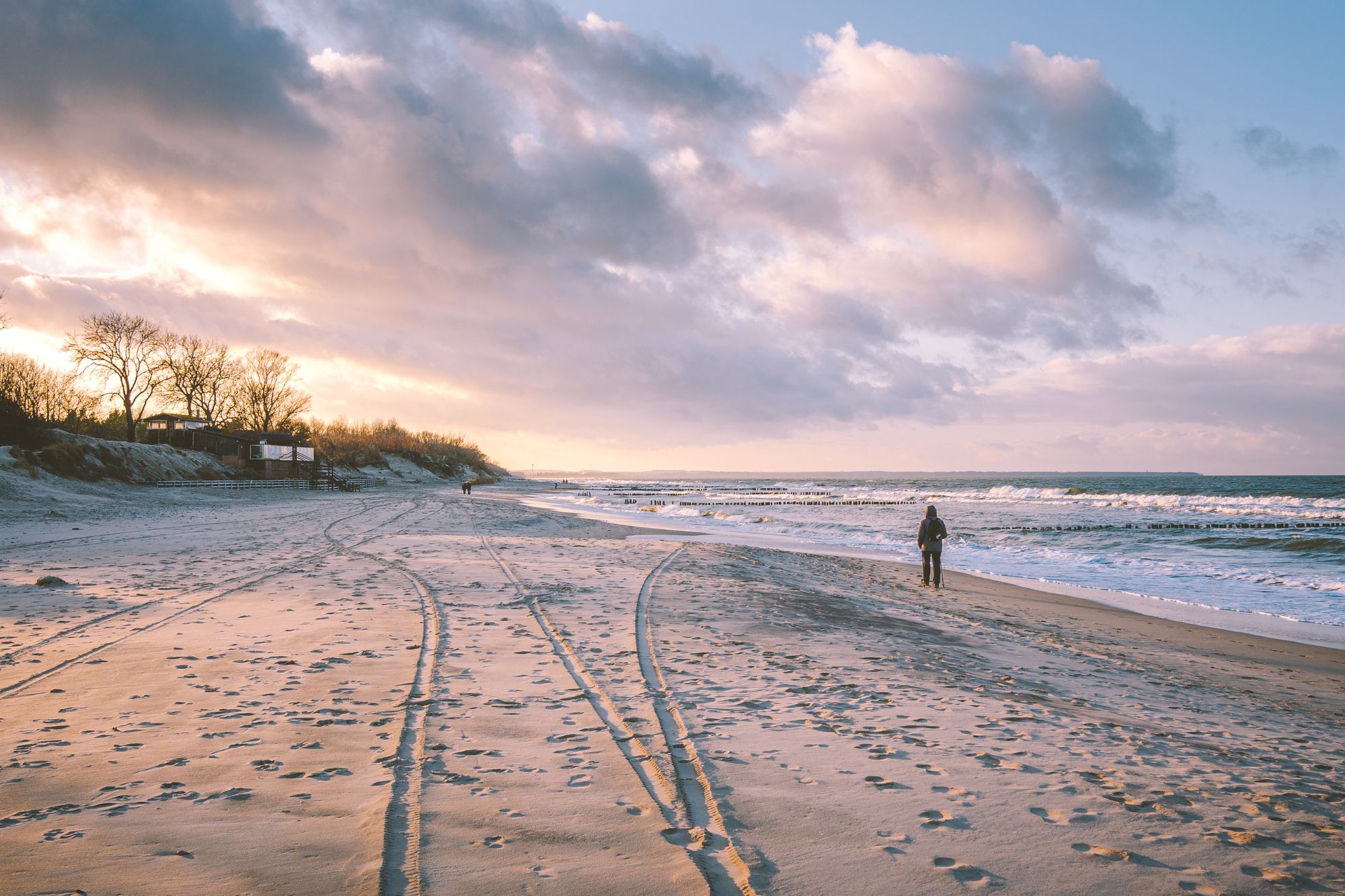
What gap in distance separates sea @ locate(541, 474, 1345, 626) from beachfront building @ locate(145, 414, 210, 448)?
38638 millimetres

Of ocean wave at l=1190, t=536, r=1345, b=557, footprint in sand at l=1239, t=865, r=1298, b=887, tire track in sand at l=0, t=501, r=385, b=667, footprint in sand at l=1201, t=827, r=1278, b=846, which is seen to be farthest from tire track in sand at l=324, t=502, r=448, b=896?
ocean wave at l=1190, t=536, r=1345, b=557

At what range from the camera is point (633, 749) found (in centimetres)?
523

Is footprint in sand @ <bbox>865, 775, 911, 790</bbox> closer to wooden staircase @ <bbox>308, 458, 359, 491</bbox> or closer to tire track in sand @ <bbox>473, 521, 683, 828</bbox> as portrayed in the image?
tire track in sand @ <bbox>473, 521, 683, 828</bbox>

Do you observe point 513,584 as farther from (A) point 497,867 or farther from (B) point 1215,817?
(B) point 1215,817

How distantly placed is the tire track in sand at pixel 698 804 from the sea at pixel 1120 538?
15140mm

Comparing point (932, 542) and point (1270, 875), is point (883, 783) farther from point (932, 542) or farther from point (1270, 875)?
point (932, 542)

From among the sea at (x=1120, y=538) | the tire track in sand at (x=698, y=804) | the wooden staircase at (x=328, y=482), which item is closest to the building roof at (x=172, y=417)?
the wooden staircase at (x=328, y=482)

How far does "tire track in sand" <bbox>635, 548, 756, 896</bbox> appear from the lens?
11.6 ft

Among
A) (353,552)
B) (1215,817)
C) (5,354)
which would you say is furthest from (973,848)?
(5,354)

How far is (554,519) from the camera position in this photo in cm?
3509

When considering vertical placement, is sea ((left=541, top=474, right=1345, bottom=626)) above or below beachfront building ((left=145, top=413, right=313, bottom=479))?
below

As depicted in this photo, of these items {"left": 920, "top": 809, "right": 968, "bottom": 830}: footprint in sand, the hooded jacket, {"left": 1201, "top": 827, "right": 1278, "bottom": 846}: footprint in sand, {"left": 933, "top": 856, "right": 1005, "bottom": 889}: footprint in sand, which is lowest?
{"left": 1201, "top": 827, "right": 1278, "bottom": 846}: footprint in sand

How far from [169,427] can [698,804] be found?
8229 centimetres

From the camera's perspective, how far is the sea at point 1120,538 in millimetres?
18484
